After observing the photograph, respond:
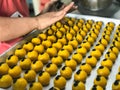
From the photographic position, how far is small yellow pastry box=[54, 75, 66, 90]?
3.18ft

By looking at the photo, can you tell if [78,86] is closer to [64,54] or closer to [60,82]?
[60,82]

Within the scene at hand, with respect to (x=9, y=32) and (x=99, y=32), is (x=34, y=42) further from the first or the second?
(x=99, y=32)

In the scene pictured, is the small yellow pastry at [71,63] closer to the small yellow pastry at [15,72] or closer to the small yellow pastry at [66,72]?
the small yellow pastry at [66,72]

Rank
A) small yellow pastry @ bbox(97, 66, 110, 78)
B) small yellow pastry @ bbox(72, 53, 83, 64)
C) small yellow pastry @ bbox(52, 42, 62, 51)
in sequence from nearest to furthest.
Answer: small yellow pastry @ bbox(97, 66, 110, 78), small yellow pastry @ bbox(72, 53, 83, 64), small yellow pastry @ bbox(52, 42, 62, 51)

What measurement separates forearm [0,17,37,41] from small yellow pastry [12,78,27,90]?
283mm

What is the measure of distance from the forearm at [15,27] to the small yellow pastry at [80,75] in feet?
1.18

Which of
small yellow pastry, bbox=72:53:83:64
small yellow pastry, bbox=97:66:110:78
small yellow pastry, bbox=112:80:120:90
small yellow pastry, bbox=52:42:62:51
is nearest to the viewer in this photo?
small yellow pastry, bbox=112:80:120:90

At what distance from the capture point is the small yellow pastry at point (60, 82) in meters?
0.97

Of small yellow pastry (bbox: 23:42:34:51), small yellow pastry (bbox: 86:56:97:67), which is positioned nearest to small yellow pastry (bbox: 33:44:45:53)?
small yellow pastry (bbox: 23:42:34:51)

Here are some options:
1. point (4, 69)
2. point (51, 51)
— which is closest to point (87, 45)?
point (51, 51)

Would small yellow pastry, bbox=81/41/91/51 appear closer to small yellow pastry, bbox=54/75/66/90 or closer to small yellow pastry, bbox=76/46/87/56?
small yellow pastry, bbox=76/46/87/56

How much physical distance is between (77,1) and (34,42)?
1.67 ft

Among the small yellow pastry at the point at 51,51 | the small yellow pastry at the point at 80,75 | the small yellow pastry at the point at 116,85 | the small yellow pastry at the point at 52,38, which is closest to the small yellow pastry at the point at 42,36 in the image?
the small yellow pastry at the point at 52,38

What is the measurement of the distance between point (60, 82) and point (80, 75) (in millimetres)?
84
